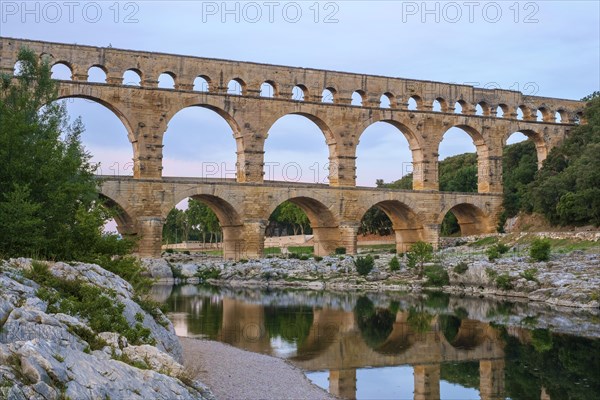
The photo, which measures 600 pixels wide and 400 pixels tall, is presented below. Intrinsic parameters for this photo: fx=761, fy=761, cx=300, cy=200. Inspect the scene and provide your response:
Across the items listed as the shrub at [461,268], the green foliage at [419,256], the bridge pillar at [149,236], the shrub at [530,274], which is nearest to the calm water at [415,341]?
the shrub at [530,274]

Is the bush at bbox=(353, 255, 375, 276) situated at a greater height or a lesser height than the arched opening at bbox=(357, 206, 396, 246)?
lesser

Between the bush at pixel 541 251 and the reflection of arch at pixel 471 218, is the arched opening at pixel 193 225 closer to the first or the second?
the reflection of arch at pixel 471 218

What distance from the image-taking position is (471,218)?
142 ft

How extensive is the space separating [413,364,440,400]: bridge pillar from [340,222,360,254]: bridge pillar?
24.0m

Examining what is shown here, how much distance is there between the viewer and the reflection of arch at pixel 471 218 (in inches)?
1672

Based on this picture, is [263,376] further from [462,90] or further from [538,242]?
[462,90]

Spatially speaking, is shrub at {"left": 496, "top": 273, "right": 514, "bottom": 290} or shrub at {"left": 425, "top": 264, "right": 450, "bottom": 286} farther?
shrub at {"left": 425, "top": 264, "right": 450, "bottom": 286}

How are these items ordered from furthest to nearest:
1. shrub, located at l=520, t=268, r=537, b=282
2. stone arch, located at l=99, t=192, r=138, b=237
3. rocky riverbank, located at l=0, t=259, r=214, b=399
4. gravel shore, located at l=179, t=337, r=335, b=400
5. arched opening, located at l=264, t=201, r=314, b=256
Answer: arched opening, located at l=264, t=201, r=314, b=256 < stone arch, located at l=99, t=192, r=138, b=237 < shrub, located at l=520, t=268, r=537, b=282 < gravel shore, located at l=179, t=337, r=335, b=400 < rocky riverbank, located at l=0, t=259, r=214, b=399

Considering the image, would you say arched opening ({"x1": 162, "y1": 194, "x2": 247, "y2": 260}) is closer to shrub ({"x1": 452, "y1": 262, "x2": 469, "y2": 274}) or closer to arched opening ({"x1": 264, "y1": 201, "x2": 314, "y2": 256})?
arched opening ({"x1": 264, "y1": 201, "x2": 314, "y2": 256})

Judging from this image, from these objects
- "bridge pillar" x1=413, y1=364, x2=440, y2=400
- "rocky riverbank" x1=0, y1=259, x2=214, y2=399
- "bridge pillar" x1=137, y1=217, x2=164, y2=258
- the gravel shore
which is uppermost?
"bridge pillar" x1=137, y1=217, x2=164, y2=258

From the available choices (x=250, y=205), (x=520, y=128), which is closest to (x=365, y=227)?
(x=520, y=128)

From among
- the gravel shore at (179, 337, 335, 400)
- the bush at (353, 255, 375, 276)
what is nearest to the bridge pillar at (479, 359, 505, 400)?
the gravel shore at (179, 337, 335, 400)

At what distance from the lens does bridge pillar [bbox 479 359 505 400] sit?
11882mm

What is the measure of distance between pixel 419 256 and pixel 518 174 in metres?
16.2
